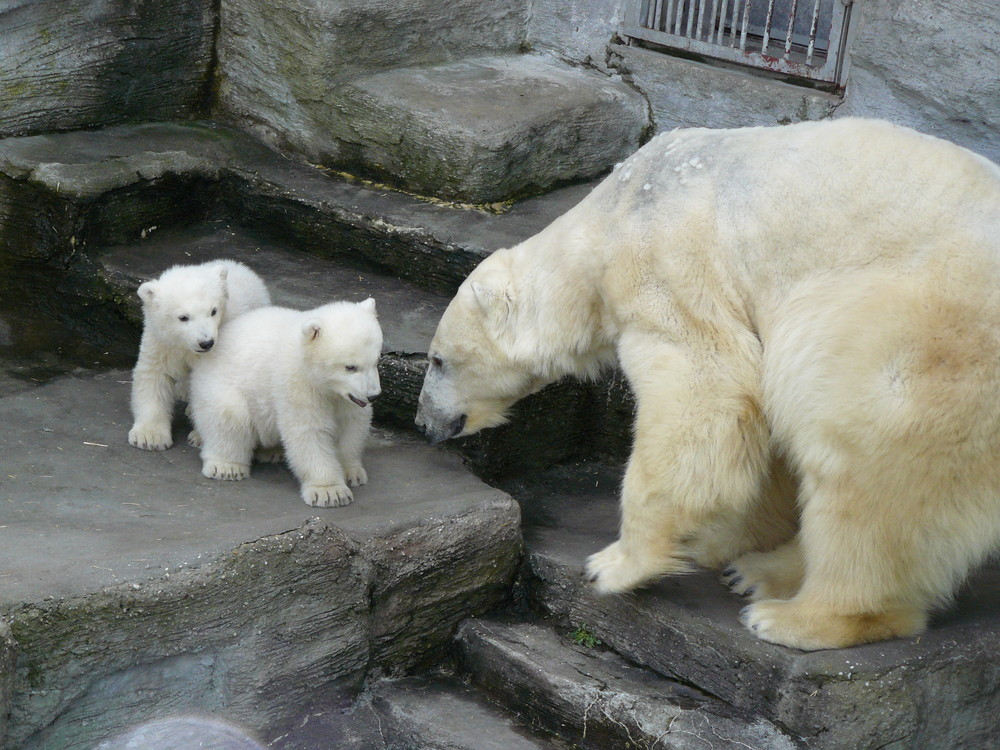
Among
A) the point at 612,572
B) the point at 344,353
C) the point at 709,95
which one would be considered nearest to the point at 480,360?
the point at 344,353

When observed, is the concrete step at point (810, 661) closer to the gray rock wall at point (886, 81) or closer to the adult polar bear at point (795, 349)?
the adult polar bear at point (795, 349)

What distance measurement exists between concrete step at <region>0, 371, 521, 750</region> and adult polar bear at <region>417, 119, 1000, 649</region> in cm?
55

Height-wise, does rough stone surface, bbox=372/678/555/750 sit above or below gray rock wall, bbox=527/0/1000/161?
below

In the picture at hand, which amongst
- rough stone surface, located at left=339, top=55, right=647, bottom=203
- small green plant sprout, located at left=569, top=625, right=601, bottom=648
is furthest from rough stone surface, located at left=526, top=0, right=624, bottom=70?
small green plant sprout, located at left=569, top=625, right=601, bottom=648

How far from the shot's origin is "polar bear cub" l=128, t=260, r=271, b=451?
12.8 feet

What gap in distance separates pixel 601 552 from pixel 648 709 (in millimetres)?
526

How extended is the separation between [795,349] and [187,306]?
200 cm

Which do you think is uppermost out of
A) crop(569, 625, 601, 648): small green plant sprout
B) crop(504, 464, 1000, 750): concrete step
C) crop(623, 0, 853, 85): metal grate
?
crop(623, 0, 853, 85): metal grate

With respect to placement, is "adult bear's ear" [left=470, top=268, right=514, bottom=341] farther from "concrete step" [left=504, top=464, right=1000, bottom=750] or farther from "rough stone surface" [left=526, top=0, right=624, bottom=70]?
"rough stone surface" [left=526, top=0, right=624, bottom=70]

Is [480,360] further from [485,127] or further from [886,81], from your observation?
[886,81]

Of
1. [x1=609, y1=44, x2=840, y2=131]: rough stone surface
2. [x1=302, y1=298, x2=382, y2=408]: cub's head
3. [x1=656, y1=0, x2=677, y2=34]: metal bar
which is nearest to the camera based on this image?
[x1=302, y1=298, x2=382, y2=408]: cub's head

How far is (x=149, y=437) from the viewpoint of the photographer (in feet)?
13.4

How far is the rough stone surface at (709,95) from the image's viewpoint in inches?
207

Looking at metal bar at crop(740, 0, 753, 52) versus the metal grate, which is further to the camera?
metal bar at crop(740, 0, 753, 52)
